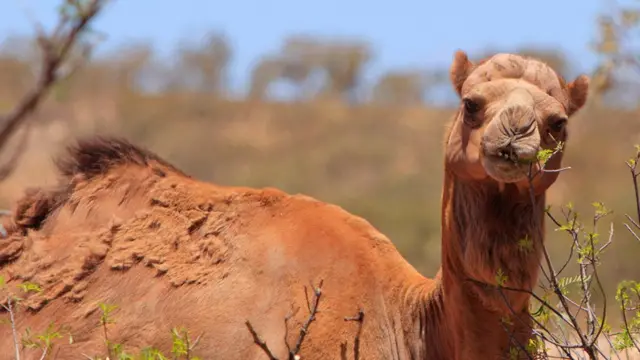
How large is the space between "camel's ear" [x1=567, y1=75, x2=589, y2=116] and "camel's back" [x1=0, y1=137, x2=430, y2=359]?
1.18 metres

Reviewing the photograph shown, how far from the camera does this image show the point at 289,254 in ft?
16.3

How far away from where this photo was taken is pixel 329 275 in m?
4.89

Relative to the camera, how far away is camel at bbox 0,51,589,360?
14.2 feet

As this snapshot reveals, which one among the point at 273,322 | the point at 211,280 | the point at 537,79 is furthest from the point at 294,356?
the point at 537,79

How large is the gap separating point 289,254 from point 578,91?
160 cm

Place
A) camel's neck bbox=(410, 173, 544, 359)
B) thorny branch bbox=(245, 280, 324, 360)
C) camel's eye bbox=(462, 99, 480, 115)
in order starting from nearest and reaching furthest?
1. thorny branch bbox=(245, 280, 324, 360)
2. camel's neck bbox=(410, 173, 544, 359)
3. camel's eye bbox=(462, 99, 480, 115)

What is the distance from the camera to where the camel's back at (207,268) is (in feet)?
15.7

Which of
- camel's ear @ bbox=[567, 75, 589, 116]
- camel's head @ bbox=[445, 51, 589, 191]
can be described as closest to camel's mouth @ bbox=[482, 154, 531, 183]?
camel's head @ bbox=[445, 51, 589, 191]

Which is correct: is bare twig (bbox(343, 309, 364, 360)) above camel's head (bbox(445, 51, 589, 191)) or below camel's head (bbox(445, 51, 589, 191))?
below

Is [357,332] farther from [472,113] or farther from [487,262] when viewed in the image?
[472,113]

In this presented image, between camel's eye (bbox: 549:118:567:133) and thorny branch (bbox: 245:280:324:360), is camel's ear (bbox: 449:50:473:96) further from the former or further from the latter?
thorny branch (bbox: 245:280:324:360)

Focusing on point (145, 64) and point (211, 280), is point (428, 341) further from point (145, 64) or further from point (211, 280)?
point (145, 64)

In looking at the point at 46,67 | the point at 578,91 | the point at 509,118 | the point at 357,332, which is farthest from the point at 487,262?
the point at 46,67

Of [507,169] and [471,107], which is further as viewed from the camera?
[471,107]
